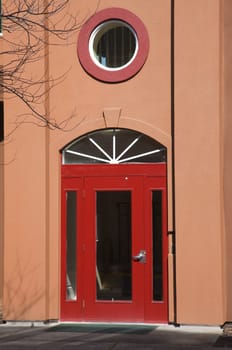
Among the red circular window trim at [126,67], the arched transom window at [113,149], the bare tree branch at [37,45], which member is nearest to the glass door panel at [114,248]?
the arched transom window at [113,149]

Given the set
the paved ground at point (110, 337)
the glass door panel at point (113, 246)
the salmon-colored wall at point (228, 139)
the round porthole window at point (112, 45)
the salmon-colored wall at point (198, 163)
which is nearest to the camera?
the paved ground at point (110, 337)

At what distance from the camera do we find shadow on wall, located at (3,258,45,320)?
1059cm

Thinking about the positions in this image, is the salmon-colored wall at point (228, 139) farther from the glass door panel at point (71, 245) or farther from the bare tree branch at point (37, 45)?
the glass door panel at point (71, 245)

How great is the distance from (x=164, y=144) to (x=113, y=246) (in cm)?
182

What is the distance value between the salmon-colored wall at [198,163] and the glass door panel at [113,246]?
92 cm

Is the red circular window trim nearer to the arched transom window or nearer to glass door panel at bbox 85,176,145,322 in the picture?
the arched transom window

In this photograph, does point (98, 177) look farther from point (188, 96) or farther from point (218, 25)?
point (218, 25)

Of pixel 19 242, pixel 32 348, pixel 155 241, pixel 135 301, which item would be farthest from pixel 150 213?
pixel 32 348

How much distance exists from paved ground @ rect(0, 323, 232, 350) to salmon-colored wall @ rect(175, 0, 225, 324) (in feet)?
1.30

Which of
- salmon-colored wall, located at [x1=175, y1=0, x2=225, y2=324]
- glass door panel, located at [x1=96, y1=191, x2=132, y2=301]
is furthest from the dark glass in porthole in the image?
glass door panel, located at [x1=96, y1=191, x2=132, y2=301]

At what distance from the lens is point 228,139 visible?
10.1 metres

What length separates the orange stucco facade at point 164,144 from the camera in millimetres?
10141

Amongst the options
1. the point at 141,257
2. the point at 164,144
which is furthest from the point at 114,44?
the point at 141,257

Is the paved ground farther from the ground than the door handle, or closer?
closer
